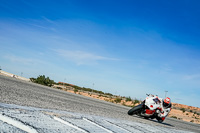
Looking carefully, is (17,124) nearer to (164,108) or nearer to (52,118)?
(52,118)

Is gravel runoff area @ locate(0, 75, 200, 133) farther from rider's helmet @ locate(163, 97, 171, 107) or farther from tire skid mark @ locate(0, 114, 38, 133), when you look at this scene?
rider's helmet @ locate(163, 97, 171, 107)

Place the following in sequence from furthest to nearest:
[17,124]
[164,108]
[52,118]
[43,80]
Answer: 1. [43,80]
2. [164,108]
3. [52,118]
4. [17,124]

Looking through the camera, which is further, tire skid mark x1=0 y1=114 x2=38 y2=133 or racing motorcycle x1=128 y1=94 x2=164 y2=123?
racing motorcycle x1=128 y1=94 x2=164 y2=123

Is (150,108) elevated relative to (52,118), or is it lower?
elevated

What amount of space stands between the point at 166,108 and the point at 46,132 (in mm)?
8679

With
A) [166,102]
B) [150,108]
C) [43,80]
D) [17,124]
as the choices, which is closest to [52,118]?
[17,124]

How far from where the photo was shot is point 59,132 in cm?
249

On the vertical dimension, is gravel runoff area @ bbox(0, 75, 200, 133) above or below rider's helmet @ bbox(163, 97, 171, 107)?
below

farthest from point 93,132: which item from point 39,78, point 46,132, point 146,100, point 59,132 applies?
point 39,78

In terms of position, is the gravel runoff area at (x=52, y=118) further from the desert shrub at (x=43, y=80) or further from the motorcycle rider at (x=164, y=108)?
the desert shrub at (x=43, y=80)

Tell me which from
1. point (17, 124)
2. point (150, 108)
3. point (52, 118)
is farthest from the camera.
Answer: point (150, 108)

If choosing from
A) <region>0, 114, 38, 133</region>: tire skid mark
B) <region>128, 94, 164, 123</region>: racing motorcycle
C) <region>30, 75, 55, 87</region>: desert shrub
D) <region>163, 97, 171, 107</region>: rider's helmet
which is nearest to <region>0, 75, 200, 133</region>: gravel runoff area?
<region>0, 114, 38, 133</region>: tire skid mark

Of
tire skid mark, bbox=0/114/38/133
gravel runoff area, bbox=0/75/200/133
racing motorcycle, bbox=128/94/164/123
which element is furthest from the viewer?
racing motorcycle, bbox=128/94/164/123

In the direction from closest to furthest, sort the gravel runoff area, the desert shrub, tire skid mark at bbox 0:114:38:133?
1. tire skid mark at bbox 0:114:38:133
2. the gravel runoff area
3. the desert shrub
